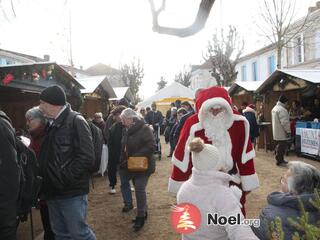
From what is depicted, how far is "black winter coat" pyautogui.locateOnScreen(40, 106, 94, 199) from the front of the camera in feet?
10.5

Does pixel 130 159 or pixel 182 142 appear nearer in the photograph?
pixel 182 142

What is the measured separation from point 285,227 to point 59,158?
6.09 feet

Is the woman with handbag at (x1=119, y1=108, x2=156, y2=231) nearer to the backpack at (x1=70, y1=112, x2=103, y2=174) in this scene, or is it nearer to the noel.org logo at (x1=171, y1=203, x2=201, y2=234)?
the backpack at (x1=70, y1=112, x2=103, y2=174)

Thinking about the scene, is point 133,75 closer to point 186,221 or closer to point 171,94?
point 171,94

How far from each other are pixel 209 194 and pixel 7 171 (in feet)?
4.48

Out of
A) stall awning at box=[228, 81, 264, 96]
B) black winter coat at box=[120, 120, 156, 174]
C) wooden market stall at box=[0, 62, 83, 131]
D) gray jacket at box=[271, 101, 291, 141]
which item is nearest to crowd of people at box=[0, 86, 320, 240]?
black winter coat at box=[120, 120, 156, 174]

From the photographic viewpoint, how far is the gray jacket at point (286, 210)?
257 centimetres

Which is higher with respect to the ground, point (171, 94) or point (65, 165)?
point (171, 94)

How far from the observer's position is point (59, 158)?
3240mm

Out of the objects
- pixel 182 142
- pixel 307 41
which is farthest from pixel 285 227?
pixel 307 41

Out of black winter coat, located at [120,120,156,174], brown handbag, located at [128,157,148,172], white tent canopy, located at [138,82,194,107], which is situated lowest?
brown handbag, located at [128,157,148,172]

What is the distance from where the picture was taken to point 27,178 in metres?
3.06

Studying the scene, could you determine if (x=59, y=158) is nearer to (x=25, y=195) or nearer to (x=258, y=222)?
(x=25, y=195)

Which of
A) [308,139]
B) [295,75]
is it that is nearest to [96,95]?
[295,75]
